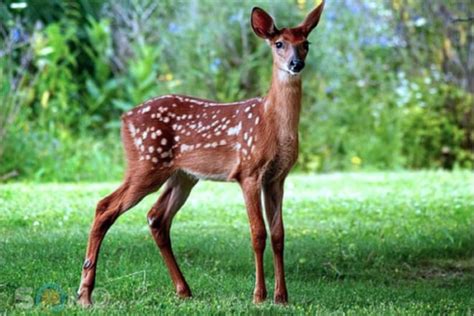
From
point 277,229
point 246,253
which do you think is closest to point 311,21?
point 277,229

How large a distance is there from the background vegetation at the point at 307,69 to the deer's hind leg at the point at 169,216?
696 cm

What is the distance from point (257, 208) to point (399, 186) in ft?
20.3

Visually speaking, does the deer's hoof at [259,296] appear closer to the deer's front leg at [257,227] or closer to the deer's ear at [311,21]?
the deer's front leg at [257,227]

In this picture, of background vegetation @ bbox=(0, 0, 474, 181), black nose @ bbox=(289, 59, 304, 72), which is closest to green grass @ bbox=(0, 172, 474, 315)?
black nose @ bbox=(289, 59, 304, 72)

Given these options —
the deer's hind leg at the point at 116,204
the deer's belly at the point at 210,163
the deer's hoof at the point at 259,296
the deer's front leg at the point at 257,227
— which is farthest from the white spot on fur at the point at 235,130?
the deer's hoof at the point at 259,296

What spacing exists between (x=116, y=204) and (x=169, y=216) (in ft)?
1.52

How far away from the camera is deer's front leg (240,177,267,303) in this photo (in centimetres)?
627

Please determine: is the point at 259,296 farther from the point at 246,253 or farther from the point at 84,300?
the point at 246,253

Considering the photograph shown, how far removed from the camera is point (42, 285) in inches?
256

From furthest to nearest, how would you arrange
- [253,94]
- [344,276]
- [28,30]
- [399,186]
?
[253,94] < [28,30] < [399,186] < [344,276]

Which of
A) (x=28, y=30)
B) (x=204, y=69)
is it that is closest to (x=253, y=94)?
(x=204, y=69)

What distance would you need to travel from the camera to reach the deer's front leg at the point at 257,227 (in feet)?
20.6

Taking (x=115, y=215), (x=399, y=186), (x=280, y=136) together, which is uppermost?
(x=280, y=136)

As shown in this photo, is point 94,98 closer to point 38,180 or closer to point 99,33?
point 99,33
